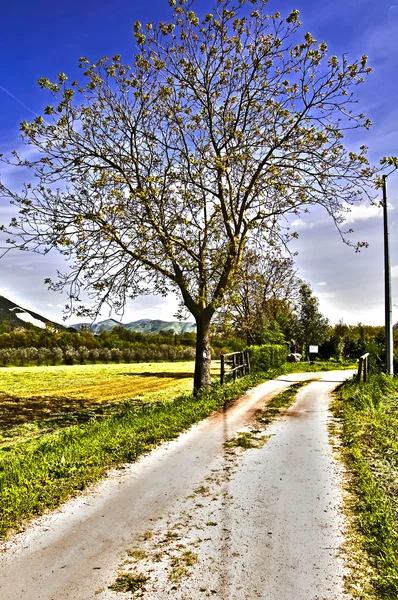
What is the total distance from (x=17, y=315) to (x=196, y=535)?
39.2m

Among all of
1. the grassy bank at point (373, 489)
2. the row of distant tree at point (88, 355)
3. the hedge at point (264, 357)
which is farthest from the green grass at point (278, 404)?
the row of distant tree at point (88, 355)

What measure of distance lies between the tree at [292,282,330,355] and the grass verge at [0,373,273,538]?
30918mm

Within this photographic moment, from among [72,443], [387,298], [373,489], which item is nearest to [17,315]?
[387,298]

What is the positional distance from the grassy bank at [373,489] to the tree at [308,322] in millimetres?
29533

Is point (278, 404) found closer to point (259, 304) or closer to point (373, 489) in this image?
point (373, 489)

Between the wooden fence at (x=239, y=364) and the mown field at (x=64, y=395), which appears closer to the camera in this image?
the mown field at (x=64, y=395)

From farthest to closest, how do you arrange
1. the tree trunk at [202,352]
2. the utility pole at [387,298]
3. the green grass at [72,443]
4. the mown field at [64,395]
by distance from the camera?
the utility pole at [387,298] → the tree trunk at [202,352] → the mown field at [64,395] → the green grass at [72,443]

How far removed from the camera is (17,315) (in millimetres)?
40250

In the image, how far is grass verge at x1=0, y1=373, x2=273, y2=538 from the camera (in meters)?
5.09

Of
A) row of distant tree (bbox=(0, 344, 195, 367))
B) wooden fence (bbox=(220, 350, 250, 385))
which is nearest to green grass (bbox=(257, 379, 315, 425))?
wooden fence (bbox=(220, 350, 250, 385))

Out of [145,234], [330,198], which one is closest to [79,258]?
[145,234]

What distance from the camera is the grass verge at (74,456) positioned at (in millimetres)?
5094

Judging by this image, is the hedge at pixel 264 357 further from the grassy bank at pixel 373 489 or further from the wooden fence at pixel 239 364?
the grassy bank at pixel 373 489

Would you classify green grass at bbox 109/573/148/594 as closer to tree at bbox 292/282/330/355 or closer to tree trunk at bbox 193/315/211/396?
tree trunk at bbox 193/315/211/396
